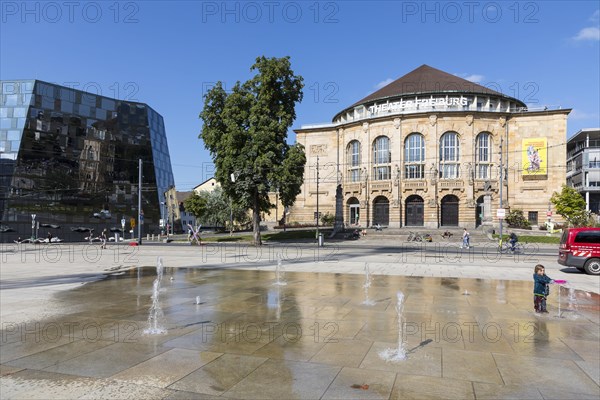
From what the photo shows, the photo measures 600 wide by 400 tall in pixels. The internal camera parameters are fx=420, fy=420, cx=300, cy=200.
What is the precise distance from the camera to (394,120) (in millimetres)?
64188

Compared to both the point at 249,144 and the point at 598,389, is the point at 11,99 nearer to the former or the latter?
the point at 249,144

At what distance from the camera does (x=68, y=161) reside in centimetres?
7050

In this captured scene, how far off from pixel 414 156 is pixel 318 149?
1862 centimetres

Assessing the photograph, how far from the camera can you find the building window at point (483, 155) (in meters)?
61.8

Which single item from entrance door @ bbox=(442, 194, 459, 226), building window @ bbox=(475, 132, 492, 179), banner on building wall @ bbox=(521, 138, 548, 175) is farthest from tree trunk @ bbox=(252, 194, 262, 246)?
banner on building wall @ bbox=(521, 138, 548, 175)

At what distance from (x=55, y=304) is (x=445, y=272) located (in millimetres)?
15224

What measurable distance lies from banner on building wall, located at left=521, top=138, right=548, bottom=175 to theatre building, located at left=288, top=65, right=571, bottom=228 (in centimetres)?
13

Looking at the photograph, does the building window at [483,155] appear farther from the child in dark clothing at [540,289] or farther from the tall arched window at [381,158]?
the child in dark clothing at [540,289]

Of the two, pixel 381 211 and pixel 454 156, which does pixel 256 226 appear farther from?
pixel 454 156

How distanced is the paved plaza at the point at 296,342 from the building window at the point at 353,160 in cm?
5523

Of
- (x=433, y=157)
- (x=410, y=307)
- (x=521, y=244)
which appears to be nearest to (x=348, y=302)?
(x=410, y=307)

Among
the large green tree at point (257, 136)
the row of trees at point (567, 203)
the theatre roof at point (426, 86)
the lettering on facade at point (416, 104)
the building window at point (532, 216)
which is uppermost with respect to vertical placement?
the theatre roof at point (426, 86)

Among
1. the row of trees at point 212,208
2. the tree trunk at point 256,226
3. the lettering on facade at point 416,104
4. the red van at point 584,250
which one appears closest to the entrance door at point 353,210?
the lettering on facade at point 416,104

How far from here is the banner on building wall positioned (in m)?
62.6
